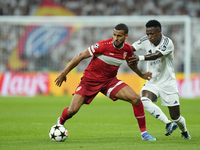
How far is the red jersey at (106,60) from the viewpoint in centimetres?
675

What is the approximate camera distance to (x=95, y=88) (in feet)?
22.5

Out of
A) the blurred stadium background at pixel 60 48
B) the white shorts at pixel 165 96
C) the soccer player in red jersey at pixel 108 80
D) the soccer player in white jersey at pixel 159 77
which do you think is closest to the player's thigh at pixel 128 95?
the soccer player in red jersey at pixel 108 80

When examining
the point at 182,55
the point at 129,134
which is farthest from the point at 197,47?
the point at 129,134

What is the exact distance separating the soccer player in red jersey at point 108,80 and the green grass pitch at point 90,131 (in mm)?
529

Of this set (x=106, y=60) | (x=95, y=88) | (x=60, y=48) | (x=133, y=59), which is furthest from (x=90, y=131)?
(x=60, y=48)

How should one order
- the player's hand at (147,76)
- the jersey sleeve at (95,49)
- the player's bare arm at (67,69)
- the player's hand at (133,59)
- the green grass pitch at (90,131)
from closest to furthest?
the green grass pitch at (90,131) < the player's bare arm at (67,69) < the jersey sleeve at (95,49) < the player's hand at (133,59) < the player's hand at (147,76)

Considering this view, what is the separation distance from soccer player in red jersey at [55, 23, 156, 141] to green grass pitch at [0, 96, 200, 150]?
529mm

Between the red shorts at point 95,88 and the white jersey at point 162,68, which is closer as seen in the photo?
the red shorts at point 95,88

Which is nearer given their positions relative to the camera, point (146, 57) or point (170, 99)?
point (146, 57)

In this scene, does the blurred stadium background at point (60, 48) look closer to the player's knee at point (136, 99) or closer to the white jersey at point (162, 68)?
the white jersey at point (162, 68)

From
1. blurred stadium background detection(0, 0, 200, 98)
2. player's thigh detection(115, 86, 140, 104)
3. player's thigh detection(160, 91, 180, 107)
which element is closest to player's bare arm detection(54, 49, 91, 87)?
player's thigh detection(115, 86, 140, 104)

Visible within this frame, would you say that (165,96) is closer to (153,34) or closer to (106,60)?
(153,34)

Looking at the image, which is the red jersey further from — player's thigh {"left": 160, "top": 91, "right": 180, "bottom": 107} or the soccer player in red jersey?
player's thigh {"left": 160, "top": 91, "right": 180, "bottom": 107}

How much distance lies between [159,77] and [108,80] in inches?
41.4
